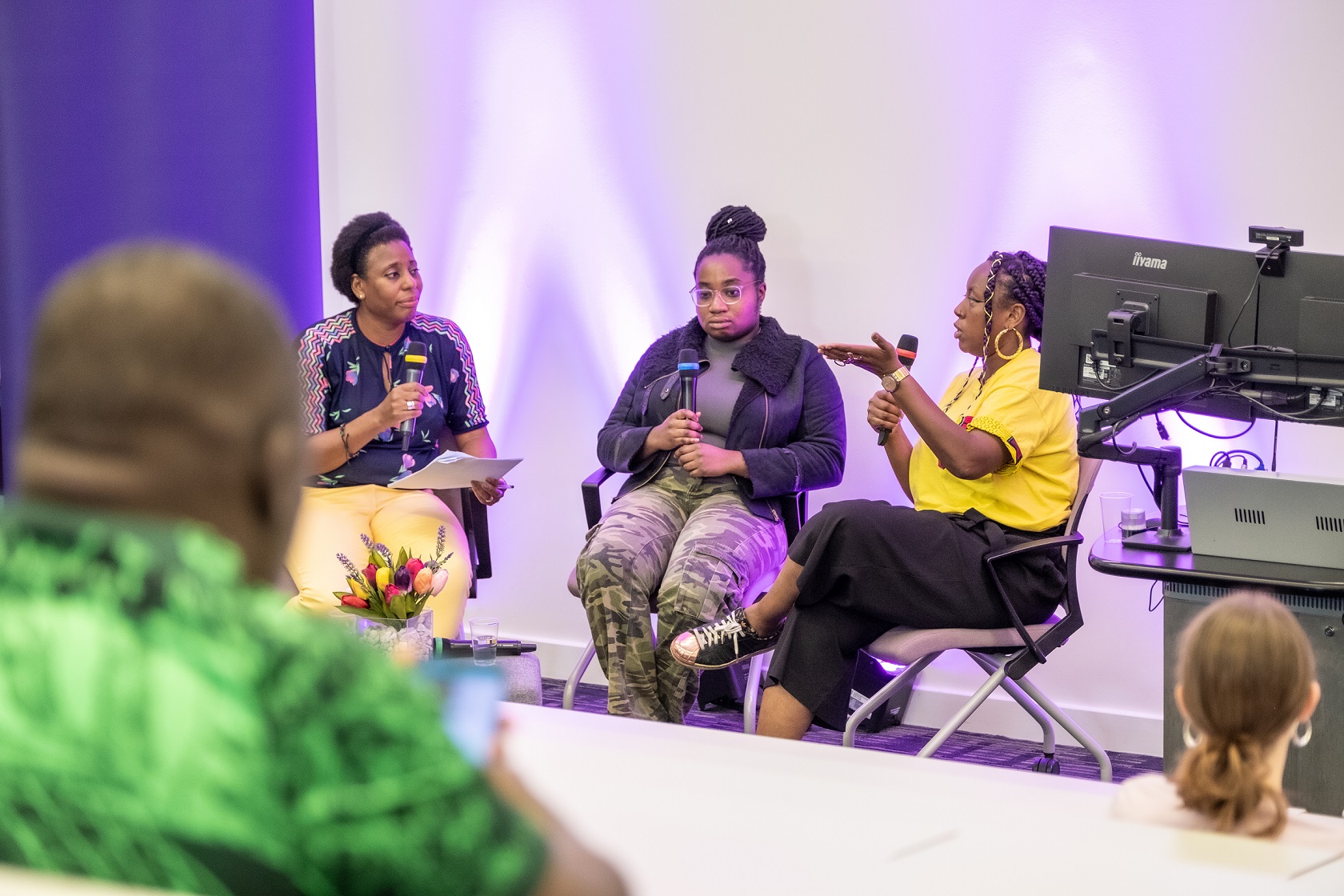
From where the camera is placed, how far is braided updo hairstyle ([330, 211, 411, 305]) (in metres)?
4.09

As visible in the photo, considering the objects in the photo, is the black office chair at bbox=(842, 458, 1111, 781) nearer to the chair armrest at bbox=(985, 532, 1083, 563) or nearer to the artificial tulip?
the chair armrest at bbox=(985, 532, 1083, 563)

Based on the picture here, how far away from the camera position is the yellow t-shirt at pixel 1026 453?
3.40 meters

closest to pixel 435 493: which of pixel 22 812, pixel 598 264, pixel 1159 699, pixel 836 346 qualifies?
pixel 598 264

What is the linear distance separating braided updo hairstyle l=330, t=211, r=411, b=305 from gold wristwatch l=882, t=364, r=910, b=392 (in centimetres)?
160

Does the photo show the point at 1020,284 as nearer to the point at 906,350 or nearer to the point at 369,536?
the point at 906,350

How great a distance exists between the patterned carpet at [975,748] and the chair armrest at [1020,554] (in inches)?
23.1

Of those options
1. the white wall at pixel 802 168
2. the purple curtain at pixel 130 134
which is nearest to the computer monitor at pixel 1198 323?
the white wall at pixel 802 168

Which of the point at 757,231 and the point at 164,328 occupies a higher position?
the point at 757,231

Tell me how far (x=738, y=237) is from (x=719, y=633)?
1330mm

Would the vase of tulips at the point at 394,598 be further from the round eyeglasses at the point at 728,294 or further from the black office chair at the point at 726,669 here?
the round eyeglasses at the point at 728,294

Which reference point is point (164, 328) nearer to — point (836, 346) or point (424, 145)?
point (836, 346)

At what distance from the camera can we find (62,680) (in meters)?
0.64

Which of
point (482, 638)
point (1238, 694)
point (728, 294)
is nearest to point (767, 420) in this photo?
point (728, 294)

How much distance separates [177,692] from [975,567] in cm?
284
